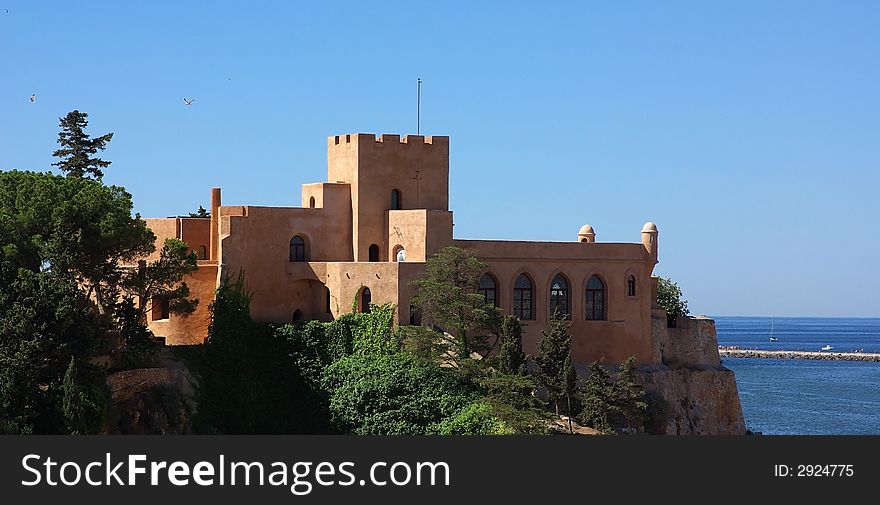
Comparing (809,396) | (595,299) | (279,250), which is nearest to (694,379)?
(595,299)

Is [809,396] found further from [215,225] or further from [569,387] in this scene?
[215,225]

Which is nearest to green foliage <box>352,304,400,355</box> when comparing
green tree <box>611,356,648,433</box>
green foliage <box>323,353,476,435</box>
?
green foliage <box>323,353,476,435</box>

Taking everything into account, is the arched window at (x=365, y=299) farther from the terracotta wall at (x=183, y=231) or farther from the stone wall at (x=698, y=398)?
the stone wall at (x=698, y=398)

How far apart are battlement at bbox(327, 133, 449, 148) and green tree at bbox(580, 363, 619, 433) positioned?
10635mm

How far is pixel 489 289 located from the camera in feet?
175

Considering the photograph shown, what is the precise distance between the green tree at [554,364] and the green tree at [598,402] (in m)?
0.80

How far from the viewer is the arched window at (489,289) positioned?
5322 cm

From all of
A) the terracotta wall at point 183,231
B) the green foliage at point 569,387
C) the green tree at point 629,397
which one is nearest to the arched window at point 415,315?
the green foliage at point 569,387

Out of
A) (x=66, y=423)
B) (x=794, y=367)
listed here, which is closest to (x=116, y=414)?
(x=66, y=423)

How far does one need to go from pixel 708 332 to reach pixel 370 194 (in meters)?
15.3

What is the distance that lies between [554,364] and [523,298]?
5033mm

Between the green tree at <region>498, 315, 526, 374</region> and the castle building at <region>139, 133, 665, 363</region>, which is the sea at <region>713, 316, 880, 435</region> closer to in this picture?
the castle building at <region>139, 133, 665, 363</region>

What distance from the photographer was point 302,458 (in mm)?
29375

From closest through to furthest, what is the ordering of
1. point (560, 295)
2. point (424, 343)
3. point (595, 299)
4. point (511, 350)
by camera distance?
point (511, 350), point (424, 343), point (560, 295), point (595, 299)
